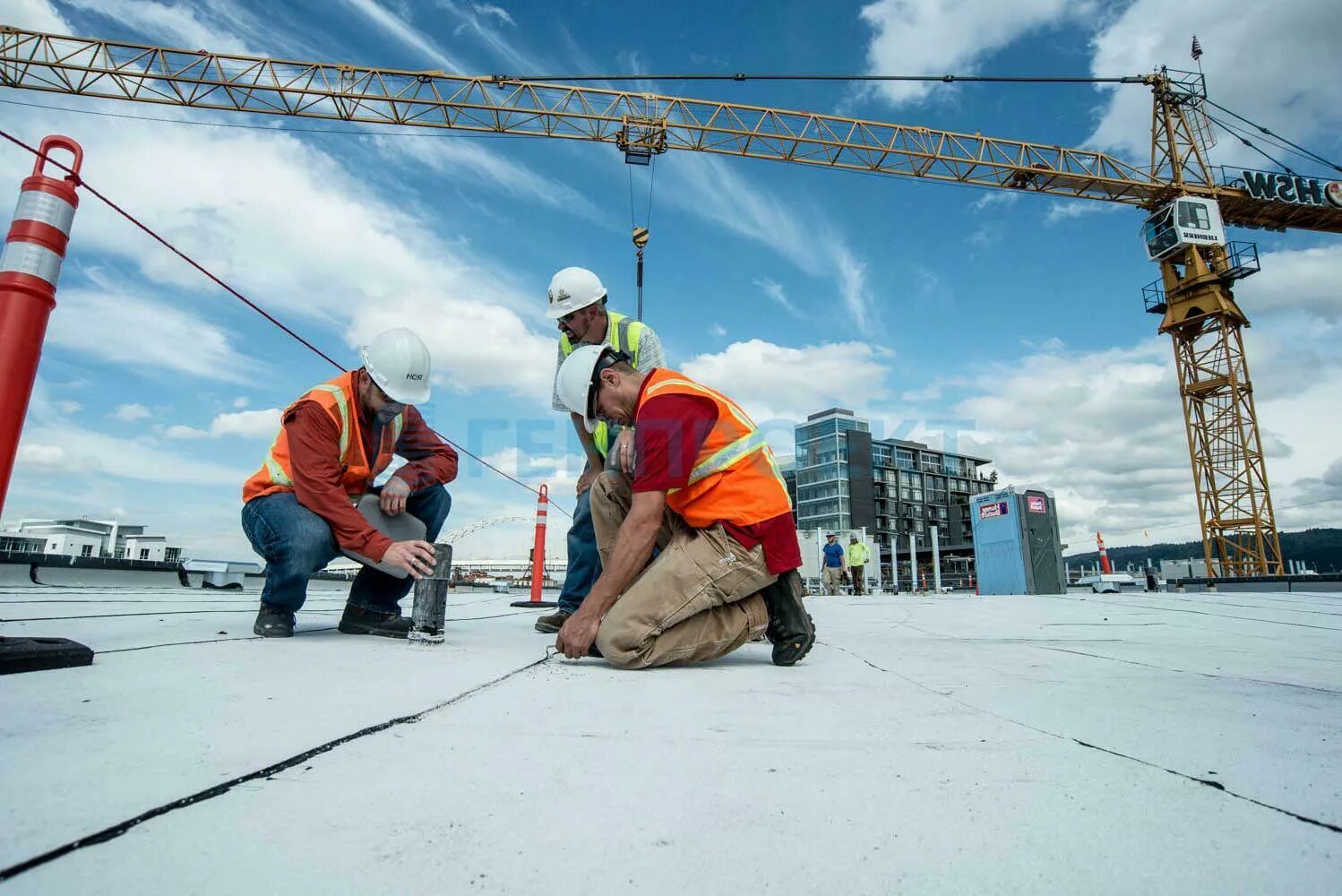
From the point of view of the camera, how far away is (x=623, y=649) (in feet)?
6.44

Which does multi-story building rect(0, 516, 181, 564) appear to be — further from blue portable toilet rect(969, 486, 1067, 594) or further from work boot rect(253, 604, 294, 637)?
blue portable toilet rect(969, 486, 1067, 594)

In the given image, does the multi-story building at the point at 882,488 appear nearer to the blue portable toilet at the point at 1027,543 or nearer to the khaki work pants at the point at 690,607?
the blue portable toilet at the point at 1027,543

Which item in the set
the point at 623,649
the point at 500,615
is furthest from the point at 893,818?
the point at 500,615

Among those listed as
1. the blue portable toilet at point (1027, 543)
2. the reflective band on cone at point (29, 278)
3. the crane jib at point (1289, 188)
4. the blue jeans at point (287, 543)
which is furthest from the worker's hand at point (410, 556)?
the crane jib at point (1289, 188)

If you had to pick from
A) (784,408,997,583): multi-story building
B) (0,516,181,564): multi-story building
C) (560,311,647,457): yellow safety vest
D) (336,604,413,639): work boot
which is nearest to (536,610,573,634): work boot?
(336,604,413,639): work boot

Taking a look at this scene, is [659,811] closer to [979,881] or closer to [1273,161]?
[979,881]

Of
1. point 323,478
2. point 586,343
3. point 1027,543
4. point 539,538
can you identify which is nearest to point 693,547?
point 323,478

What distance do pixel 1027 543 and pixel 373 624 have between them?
39.6 ft

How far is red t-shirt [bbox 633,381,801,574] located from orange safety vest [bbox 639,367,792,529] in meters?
0.03

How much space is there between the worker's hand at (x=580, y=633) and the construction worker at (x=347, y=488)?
60cm

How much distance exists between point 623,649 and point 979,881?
141cm

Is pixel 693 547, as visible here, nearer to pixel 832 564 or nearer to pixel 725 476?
pixel 725 476

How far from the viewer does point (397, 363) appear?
2.54m

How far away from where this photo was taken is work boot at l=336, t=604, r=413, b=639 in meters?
2.62
